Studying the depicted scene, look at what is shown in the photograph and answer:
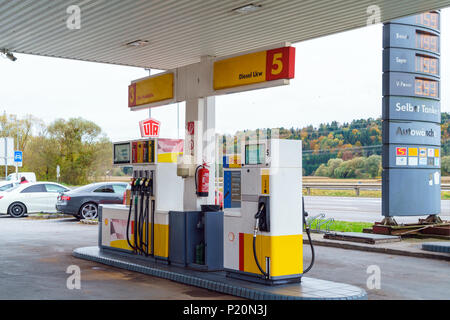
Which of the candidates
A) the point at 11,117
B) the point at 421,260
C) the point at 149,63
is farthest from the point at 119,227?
the point at 11,117

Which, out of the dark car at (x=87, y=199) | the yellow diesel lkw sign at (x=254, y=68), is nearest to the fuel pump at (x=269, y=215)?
the yellow diesel lkw sign at (x=254, y=68)

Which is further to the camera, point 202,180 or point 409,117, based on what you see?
point 409,117

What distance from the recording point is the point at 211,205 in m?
9.54

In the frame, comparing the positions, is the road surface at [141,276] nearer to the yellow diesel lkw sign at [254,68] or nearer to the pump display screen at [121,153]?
the pump display screen at [121,153]

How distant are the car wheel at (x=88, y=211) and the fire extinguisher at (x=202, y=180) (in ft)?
36.1

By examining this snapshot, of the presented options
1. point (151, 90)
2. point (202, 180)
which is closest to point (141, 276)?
point (202, 180)

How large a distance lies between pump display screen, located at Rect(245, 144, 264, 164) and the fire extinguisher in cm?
188

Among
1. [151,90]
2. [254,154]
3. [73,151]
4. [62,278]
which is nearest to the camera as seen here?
[254,154]

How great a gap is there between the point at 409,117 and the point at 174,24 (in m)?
6.85

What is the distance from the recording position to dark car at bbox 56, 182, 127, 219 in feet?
64.5

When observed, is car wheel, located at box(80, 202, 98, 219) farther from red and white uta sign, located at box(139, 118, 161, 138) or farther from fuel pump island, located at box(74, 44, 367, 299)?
fuel pump island, located at box(74, 44, 367, 299)

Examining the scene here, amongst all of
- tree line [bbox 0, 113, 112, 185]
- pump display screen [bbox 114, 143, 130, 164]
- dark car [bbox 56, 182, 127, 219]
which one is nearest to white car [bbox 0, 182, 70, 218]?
dark car [bbox 56, 182, 127, 219]

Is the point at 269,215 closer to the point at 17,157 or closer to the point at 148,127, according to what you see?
the point at 148,127

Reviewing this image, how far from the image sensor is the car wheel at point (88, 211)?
19.8 m
